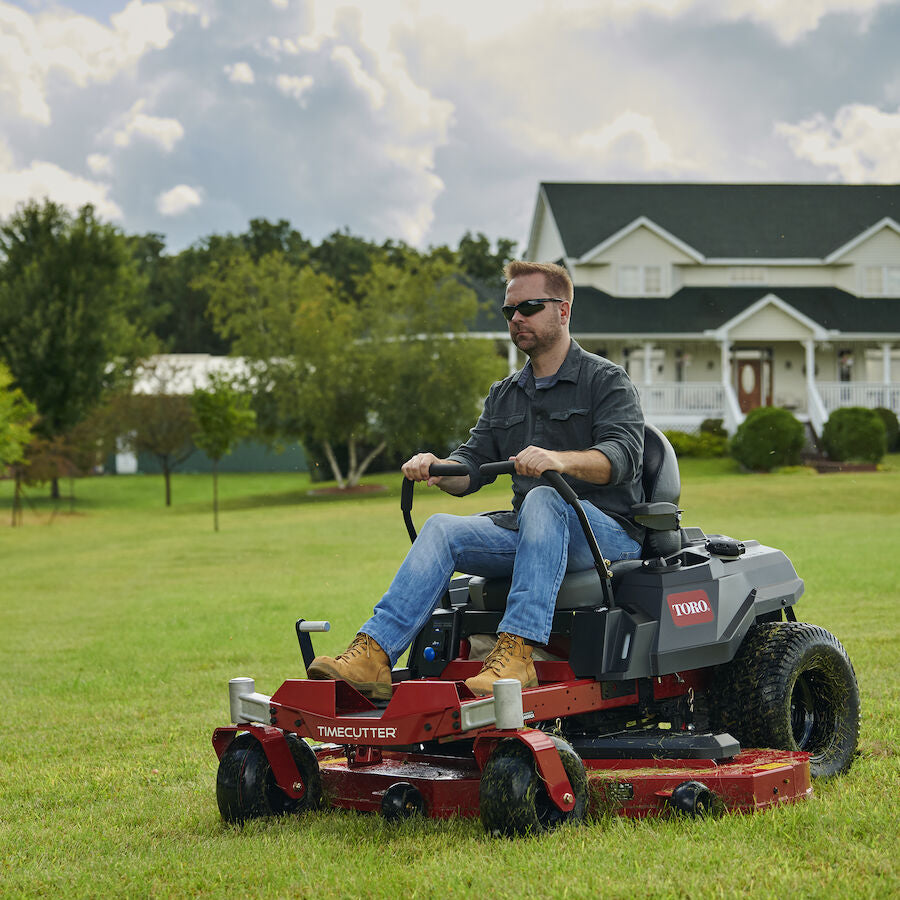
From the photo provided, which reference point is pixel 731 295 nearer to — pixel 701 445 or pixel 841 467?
pixel 701 445

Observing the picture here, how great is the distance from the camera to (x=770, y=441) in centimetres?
3394

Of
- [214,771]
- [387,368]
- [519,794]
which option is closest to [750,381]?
[387,368]

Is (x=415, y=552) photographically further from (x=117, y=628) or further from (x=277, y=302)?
(x=277, y=302)

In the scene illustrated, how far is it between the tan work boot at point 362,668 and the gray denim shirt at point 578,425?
2.51 feet

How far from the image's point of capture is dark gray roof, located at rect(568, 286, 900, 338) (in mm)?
41094

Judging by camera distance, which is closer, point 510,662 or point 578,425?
point 510,662

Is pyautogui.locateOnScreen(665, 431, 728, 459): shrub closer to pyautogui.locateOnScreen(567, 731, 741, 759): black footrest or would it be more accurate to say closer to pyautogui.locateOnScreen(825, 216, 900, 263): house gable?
pyautogui.locateOnScreen(825, 216, 900, 263): house gable

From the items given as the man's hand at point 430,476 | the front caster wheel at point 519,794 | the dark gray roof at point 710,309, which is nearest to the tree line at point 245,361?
the dark gray roof at point 710,309

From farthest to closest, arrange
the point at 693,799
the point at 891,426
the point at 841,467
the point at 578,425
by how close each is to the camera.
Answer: the point at 891,426
the point at 841,467
the point at 578,425
the point at 693,799

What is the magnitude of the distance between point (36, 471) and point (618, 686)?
115 feet

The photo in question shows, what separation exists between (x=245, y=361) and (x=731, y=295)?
53.8 ft

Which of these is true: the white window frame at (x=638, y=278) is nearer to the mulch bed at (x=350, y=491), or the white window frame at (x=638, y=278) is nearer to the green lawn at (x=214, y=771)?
the mulch bed at (x=350, y=491)

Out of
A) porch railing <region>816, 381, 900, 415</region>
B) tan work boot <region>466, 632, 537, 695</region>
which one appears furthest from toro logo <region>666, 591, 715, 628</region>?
porch railing <region>816, 381, 900, 415</region>

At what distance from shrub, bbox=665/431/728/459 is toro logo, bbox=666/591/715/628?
32553mm
